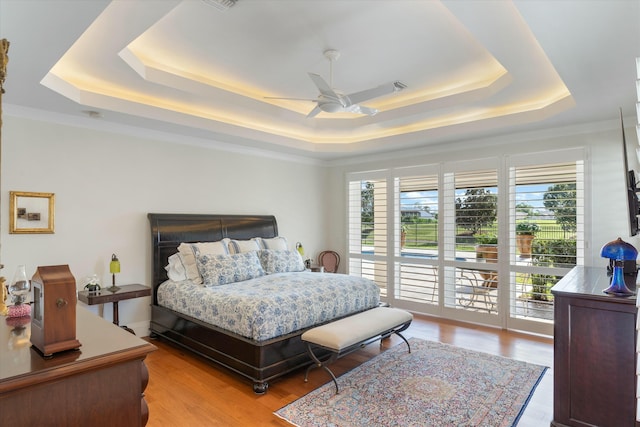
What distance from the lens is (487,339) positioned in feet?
14.2

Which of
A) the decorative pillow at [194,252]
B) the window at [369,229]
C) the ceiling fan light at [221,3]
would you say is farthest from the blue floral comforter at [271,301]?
the ceiling fan light at [221,3]

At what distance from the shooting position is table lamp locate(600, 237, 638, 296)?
7.57 ft

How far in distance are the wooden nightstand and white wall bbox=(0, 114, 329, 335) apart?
290mm

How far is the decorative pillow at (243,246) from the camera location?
186 inches

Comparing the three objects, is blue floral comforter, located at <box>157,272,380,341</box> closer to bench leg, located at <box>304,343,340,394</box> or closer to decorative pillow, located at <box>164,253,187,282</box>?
decorative pillow, located at <box>164,253,187,282</box>

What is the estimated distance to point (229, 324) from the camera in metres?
3.30

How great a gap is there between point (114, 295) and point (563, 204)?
5142mm

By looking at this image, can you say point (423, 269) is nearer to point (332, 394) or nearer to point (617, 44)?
point (332, 394)

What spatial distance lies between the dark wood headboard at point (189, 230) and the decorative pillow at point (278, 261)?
0.60m

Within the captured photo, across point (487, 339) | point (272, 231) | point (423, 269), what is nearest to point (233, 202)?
point (272, 231)

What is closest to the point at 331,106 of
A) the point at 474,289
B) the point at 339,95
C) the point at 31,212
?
the point at 339,95

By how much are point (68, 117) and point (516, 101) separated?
4.91 meters

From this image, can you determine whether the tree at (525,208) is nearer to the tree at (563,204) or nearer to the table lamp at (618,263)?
the tree at (563,204)

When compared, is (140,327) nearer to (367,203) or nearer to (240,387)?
(240,387)
